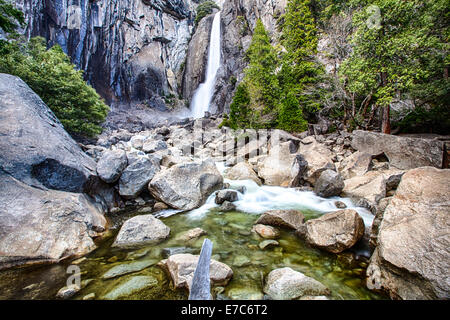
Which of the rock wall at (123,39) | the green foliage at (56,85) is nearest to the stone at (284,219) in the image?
the green foliage at (56,85)

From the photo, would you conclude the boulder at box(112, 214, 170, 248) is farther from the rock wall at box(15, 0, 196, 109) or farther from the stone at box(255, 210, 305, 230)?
the rock wall at box(15, 0, 196, 109)

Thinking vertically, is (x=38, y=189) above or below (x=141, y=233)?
above

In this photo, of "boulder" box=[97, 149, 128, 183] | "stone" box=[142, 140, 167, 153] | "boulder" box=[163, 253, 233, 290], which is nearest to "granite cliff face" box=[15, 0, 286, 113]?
"stone" box=[142, 140, 167, 153]

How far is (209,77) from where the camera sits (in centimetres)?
3812

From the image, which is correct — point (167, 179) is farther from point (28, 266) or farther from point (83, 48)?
point (83, 48)

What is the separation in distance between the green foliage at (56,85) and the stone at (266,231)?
40.5 feet

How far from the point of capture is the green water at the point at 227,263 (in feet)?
8.84

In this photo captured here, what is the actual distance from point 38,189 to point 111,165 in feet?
6.24

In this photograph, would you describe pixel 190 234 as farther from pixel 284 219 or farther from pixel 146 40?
pixel 146 40

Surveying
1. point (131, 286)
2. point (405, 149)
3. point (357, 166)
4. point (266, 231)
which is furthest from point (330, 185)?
point (131, 286)

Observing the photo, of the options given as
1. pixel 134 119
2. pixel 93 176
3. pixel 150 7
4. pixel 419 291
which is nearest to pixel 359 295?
pixel 419 291

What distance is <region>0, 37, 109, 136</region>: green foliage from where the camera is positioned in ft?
32.2

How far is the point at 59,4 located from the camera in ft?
86.9
